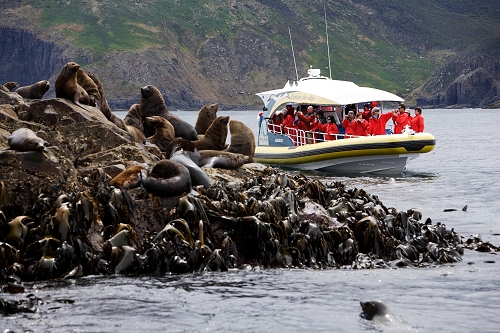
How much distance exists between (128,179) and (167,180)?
0.66m

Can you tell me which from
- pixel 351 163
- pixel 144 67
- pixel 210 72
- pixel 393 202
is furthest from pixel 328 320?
pixel 210 72

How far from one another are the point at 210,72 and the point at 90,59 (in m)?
31.1

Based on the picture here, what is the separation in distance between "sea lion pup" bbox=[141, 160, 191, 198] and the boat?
14.3m

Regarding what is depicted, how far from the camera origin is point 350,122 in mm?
26375

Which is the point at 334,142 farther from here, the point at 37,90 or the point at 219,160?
the point at 37,90

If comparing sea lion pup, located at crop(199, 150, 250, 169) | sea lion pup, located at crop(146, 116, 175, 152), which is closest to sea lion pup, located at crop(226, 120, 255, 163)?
sea lion pup, located at crop(146, 116, 175, 152)

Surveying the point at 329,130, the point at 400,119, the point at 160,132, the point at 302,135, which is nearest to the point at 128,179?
the point at 160,132

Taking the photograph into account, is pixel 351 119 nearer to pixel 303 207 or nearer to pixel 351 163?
pixel 351 163

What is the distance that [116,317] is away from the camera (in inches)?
336

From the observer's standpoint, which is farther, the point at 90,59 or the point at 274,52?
the point at 274,52

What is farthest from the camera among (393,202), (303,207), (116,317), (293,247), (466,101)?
(466,101)

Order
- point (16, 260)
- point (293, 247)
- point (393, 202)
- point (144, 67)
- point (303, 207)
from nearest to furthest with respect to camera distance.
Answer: point (16, 260), point (293, 247), point (303, 207), point (393, 202), point (144, 67)

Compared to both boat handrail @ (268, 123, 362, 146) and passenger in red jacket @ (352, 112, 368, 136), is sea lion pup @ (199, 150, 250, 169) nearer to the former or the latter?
passenger in red jacket @ (352, 112, 368, 136)

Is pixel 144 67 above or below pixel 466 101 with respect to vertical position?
above
